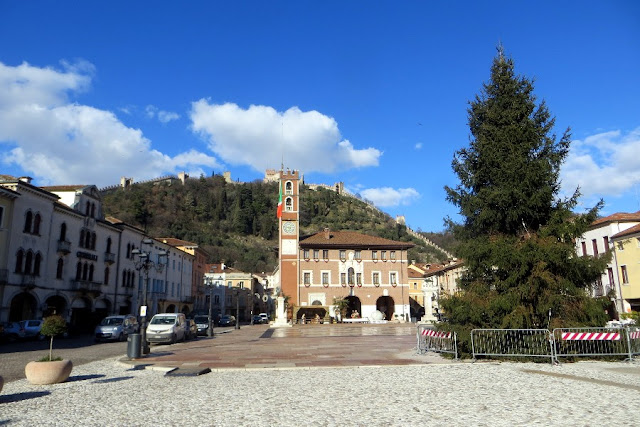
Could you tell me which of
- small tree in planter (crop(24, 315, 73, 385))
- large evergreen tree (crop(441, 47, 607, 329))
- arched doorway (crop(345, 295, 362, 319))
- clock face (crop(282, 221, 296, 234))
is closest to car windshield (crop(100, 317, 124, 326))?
small tree in planter (crop(24, 315, 73, 385))

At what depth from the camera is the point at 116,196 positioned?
11956 cm

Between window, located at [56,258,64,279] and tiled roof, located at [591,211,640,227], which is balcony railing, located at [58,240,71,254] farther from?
tiled roof, located at [591,211,640,227]

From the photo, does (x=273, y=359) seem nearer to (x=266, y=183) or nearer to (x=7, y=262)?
(x=7, y=262)

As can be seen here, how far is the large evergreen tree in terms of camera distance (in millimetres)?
14648

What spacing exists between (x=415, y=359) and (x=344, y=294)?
142 feet

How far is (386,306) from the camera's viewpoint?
205 ft

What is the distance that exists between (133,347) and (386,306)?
49.3 meters

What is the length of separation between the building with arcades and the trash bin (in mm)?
6302

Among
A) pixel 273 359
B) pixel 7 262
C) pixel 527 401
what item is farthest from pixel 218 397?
pixel 7 262

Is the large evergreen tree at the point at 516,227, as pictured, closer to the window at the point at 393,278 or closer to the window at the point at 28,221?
the window at the point at 28,221

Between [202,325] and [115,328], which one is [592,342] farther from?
[202,325]

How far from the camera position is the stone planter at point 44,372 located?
10.6m

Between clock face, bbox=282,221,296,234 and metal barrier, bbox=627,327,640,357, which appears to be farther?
clock face, bbox=282,221,296,234

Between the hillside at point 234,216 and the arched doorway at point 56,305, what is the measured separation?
72324 mm
